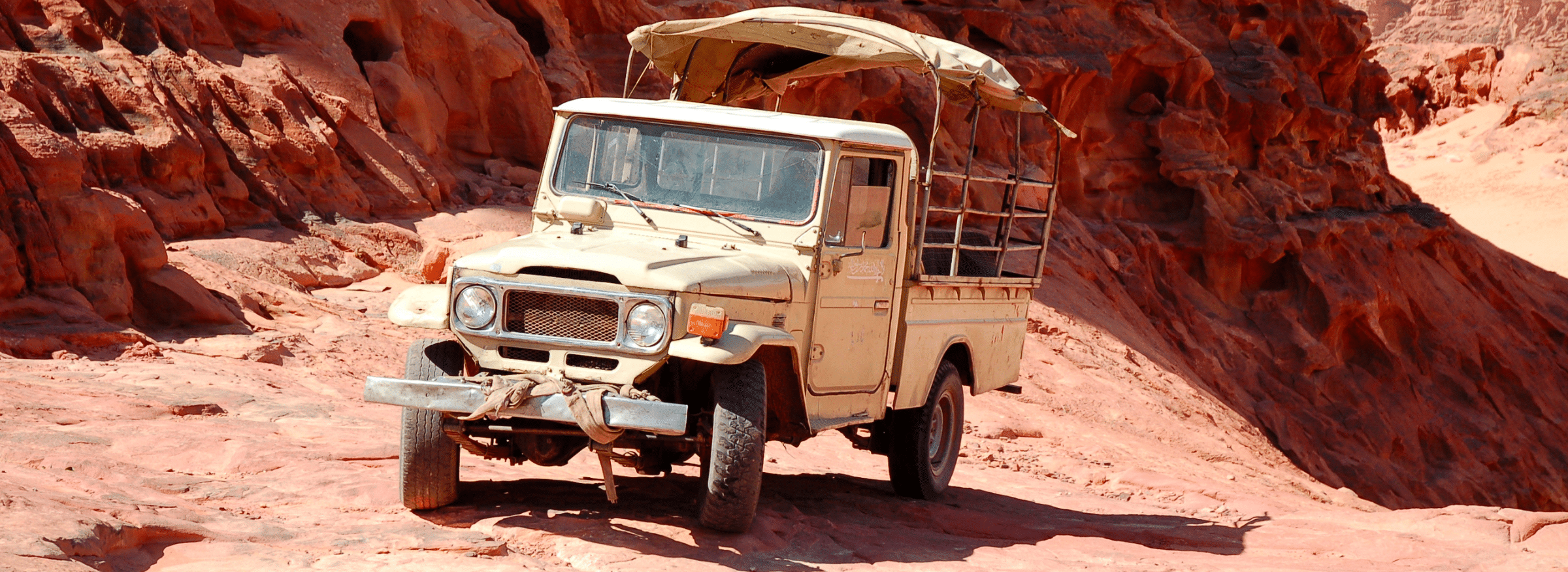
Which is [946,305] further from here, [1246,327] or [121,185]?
[1246,327]

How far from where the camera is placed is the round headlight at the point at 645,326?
5.58m

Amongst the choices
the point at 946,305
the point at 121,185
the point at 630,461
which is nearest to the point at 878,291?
the point at 946,305

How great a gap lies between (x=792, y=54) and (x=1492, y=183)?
41681mm

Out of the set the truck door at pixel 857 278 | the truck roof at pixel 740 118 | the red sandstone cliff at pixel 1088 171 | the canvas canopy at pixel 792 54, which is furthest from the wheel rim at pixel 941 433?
the red sandstone cliff at pixel 1088 171

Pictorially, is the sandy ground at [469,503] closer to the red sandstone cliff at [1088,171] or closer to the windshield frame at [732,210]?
the red sandstone cliff at [1088,171]

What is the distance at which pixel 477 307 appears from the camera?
5.74m

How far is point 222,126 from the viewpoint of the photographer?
41.4 ft

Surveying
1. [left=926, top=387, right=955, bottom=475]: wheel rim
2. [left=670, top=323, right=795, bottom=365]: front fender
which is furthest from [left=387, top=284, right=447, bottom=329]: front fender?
[left=926, top=387, right=955, bottom=475]: wheel rim

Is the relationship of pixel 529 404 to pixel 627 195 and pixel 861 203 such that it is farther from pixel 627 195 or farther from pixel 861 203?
pixel 861 203

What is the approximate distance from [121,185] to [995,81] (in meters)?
7.09

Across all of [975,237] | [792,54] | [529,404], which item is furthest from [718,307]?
[792,54]

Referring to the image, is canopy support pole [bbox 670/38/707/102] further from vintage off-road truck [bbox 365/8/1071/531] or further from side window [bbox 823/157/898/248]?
side window [bbox 823/157/898/248]

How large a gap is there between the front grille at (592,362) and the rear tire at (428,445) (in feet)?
1.93

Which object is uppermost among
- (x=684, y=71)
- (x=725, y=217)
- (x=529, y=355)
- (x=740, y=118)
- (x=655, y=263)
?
(x=684, y=71)
